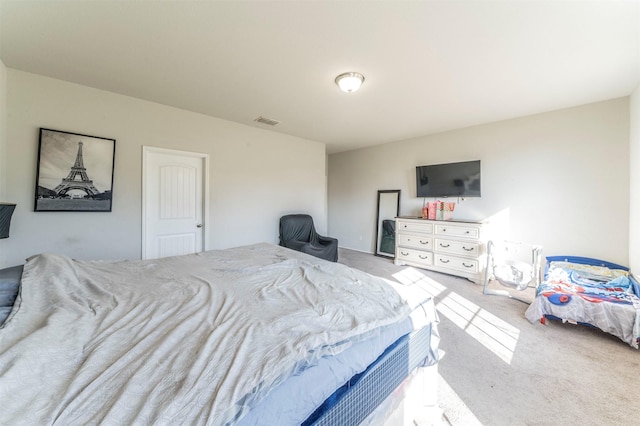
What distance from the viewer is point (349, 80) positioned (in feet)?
7.85

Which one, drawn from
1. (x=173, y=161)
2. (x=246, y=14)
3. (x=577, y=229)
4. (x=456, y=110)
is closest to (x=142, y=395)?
(x=246, y=14)

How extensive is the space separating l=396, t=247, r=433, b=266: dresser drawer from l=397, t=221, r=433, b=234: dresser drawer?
0.37m

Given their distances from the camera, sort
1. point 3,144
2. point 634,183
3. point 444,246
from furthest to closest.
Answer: point 444,246
point 634,183
point 3,144

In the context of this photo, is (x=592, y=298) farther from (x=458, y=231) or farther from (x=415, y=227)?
(x=415, y=227)

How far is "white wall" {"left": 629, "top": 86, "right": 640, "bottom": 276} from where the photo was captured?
8.73ft

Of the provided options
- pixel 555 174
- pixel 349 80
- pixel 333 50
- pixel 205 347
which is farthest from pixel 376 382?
pixel 555 174

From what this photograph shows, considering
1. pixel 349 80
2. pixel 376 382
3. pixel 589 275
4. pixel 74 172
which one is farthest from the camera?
pixel 589 275

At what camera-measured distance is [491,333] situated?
2285 millimetres

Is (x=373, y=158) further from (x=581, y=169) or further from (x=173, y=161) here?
(x=173, y=161)

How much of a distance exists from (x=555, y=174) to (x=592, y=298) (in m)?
1.90

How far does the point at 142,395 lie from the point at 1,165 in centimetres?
316

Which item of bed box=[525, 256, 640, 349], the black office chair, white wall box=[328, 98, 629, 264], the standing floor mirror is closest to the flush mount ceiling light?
the black office chair

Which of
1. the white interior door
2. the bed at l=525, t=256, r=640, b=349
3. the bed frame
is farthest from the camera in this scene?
the white interior door

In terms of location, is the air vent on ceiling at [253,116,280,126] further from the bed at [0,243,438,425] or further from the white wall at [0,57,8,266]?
the bed at [0,243,438,425]
